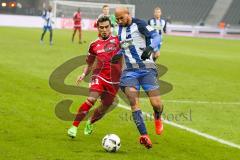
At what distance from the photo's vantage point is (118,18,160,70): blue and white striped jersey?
9445mm

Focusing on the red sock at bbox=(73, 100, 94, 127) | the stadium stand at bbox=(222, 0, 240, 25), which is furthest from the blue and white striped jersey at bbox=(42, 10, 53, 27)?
the stadium stand at bbox=(222, 0, 240, 25)

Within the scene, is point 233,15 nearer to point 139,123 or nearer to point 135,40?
point 135,40

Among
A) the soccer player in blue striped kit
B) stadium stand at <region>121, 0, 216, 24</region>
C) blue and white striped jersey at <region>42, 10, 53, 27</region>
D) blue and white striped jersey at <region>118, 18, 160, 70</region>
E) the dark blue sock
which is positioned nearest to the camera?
the dark blue sock

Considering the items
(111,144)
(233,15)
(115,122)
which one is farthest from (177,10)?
(111,144)

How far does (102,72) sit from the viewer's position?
32.7 ft

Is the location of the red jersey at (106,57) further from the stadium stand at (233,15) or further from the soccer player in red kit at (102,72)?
the stadium stand at (233,15)

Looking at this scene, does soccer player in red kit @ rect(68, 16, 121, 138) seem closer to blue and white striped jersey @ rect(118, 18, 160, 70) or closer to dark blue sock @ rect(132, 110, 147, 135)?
blue and white striped jersey @ rect(118, 18, 160, 70)

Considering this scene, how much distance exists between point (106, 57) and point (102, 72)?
28 cm

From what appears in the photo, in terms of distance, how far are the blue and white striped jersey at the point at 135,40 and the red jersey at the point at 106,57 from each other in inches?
11.4

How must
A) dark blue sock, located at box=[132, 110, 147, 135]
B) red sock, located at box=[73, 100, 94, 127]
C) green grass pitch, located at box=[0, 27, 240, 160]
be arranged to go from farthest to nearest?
1. red sock, located at box=[73, 100, 94, 127]
2. dark blue sock, located at box=[132, 110, 147, 135]
3. green grass pitch, located at box=[0, 27, 240, 160]

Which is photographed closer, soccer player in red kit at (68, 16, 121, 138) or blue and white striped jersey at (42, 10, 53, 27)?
soccer player in red kit at (68, 16, 121, 138)

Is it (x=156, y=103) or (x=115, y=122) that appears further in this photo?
(x=115, y=122)

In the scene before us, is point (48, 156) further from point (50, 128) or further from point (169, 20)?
point (169, 20)

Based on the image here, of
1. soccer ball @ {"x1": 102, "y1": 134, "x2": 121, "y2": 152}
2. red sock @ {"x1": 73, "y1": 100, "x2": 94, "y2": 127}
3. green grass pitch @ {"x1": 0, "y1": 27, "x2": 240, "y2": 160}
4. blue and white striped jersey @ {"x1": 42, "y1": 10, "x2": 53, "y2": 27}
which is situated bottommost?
blue and white striped jersey @ {"x1": 42, "y1": 10, "x2": 53, "y2": 27}
